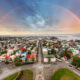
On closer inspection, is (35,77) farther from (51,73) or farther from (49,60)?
(49,60)

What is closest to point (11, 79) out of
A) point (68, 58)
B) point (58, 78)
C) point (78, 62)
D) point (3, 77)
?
point (3, 77)

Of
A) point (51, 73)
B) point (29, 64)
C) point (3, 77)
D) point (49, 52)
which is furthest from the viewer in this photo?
point (49, 52)

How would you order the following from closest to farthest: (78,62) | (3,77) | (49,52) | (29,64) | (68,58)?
(3,77) → (78,62) → (29,64) → (68,58) → (49,52)

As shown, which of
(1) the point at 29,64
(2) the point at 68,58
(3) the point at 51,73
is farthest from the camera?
(2) the point at 68,58

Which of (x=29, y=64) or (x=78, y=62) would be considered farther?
(x=29, y=64)

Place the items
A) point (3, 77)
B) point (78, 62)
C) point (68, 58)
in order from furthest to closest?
1. point (68, 58)
2. point (78, 62)
3. point (3, 77)

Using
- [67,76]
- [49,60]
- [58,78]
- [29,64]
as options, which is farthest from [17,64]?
[67,76]

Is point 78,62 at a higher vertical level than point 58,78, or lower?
higher

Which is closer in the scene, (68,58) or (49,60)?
(49,60)

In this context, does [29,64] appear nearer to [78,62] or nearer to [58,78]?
[58,78]
